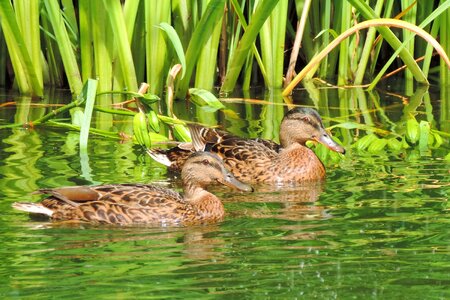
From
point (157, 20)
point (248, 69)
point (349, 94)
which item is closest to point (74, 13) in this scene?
point (157, 20)

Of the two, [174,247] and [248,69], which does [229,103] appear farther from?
[174,247]

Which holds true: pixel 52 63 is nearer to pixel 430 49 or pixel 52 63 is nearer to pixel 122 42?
pixel 122 42

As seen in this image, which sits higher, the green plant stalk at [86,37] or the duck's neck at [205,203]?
the green plant stalk at [86,37]

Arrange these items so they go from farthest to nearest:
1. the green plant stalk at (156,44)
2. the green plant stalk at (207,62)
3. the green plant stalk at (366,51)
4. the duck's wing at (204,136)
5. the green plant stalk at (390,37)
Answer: the green plant stalk at (366,51)
the green plant stalk at (207,62)
the green plant stalk at (156,44)
the green plant stalk at (390,37)
the duck's wing at (204,136)

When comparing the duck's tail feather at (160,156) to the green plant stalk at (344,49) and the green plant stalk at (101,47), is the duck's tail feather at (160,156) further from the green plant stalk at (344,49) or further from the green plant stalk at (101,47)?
the green plant stalk at (344,49)

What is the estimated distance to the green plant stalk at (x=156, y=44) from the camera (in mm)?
11133

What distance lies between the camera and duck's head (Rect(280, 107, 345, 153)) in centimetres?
933

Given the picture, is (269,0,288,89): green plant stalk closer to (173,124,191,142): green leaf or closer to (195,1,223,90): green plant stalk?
(195,1,223,90): green plant stalk

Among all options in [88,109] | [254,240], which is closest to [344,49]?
[88,109]

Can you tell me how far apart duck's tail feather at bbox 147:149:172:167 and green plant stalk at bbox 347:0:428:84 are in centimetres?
236

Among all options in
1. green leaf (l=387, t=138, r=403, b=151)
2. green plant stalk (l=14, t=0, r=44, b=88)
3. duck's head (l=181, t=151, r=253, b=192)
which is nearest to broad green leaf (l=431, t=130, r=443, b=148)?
green leaf (l=387, t=138, r=403, b=151)

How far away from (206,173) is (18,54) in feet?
13.6

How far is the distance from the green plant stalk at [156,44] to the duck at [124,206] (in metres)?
3.79

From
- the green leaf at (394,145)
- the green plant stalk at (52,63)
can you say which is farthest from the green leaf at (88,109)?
the green plant stalk at (52,63)
